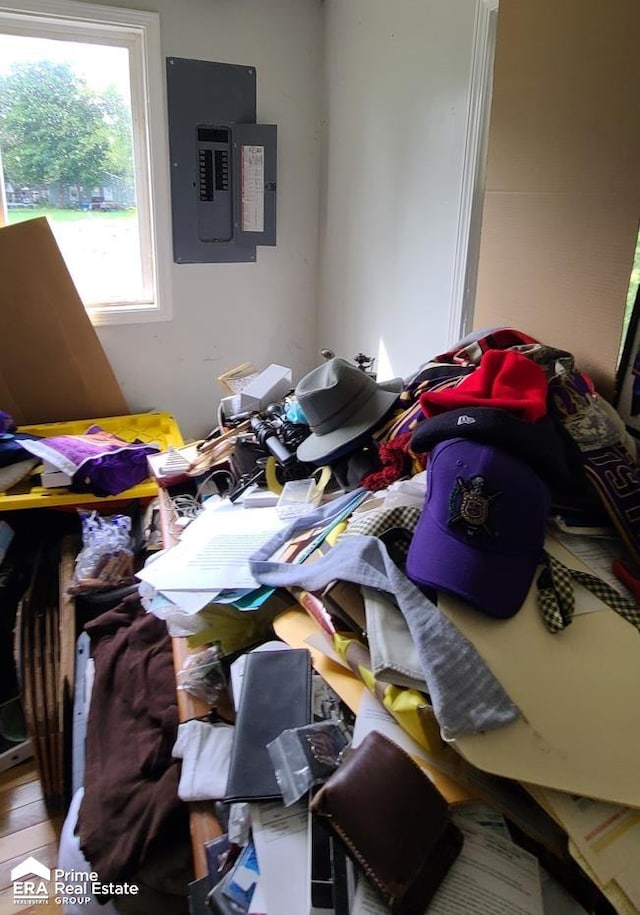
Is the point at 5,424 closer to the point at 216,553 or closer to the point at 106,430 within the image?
the point at 106,430

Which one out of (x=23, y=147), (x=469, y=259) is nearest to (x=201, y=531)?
(x=469, y=259)

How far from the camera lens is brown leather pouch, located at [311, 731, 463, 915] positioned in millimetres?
708

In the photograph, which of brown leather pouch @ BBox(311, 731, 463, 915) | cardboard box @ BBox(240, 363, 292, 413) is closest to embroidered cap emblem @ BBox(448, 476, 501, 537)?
brown leather pouch @ BBox(311, 731, 463, 915)

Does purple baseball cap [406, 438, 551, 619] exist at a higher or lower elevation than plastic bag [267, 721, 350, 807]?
higher

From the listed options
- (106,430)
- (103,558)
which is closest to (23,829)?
(103,558)

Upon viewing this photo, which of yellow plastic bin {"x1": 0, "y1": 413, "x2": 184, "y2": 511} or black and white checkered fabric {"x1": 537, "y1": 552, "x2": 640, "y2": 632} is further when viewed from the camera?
yellow plastic bin {"x1": 0, "y1": 413, "x2": 184, "y2": 511}

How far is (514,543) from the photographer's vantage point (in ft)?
3.03

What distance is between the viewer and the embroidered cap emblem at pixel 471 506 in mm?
918

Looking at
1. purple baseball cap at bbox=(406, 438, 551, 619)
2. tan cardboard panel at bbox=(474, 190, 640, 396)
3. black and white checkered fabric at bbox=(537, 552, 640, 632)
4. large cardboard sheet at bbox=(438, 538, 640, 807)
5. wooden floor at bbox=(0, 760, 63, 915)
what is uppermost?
tan cardboard panel at bbox=(474, 190, 640, 396)

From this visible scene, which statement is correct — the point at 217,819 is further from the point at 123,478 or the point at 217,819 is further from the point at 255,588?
the point at 123,478

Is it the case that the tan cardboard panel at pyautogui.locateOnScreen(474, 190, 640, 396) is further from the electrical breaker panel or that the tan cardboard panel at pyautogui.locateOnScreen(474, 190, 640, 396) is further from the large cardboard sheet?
the electrical breaker panel

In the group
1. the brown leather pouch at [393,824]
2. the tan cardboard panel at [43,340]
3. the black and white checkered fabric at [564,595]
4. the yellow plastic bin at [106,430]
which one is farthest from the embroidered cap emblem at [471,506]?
the tan cardboard panel at [43,340]

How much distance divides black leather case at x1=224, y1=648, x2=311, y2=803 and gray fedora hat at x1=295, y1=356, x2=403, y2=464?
543 mm

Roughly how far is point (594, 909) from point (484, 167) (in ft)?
5.47
